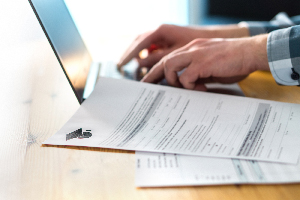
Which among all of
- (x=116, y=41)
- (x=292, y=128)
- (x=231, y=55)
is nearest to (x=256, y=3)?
(x=116, y=41)

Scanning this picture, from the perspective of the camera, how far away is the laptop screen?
58cm

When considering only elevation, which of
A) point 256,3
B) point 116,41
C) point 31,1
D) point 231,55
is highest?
point 31,1

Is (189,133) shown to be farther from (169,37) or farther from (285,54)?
(169,37)

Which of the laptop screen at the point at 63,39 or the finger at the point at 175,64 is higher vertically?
the laptop screen at the point at 63,39

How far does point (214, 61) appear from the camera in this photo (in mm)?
657

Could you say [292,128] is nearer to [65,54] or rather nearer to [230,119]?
[230,119]

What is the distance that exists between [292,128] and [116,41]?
0.84 m

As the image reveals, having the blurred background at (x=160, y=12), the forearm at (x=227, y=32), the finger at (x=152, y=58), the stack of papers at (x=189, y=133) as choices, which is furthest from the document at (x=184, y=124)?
the blurred background at (x=160, y=12)

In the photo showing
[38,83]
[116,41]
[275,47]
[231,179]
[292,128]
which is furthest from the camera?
[116,41]

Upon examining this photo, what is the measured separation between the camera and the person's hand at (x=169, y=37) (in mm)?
870

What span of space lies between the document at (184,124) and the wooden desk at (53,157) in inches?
1.4

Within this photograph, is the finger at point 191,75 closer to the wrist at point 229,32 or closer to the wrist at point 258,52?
the wrist at point 258,52

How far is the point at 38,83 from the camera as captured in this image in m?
0.73

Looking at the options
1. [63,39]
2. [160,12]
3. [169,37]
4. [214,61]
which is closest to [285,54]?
[214,61]
